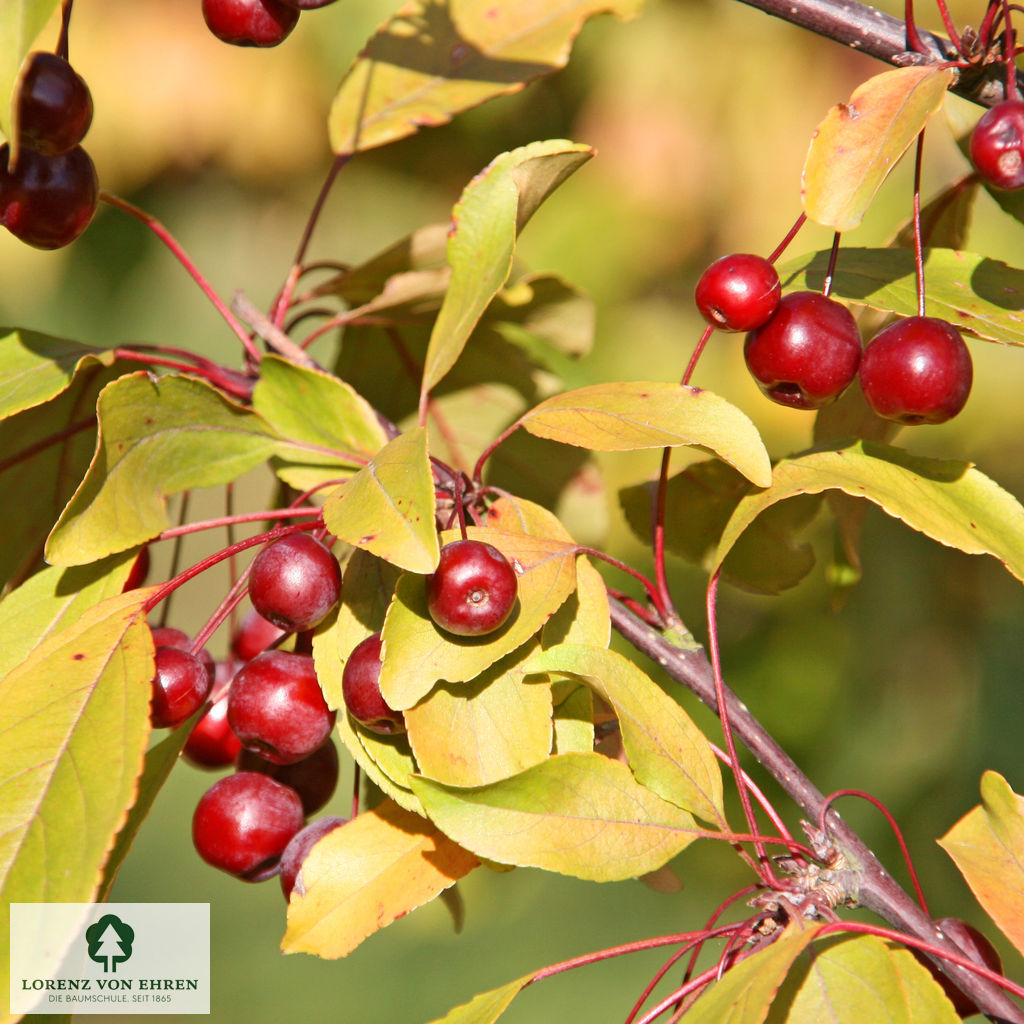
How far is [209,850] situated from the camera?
2.44 ft

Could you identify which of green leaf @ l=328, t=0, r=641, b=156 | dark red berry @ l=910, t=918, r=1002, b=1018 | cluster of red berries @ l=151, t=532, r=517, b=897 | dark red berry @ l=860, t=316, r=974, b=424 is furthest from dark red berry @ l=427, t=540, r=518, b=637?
green leaf @ l=328, t=0, r=641, b=156

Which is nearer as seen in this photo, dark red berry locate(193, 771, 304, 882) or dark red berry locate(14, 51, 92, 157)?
dark red berry locate(14, 51, 92, 157)

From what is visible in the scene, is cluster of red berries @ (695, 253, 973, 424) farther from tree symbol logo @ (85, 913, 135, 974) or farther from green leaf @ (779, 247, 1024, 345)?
tree symbol logo @ (85, 913, 135, 974)

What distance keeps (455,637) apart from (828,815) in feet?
0.91

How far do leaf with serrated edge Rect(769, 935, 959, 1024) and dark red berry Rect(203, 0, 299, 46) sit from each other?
2.22 feet

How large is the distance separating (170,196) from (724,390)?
1.69 metres

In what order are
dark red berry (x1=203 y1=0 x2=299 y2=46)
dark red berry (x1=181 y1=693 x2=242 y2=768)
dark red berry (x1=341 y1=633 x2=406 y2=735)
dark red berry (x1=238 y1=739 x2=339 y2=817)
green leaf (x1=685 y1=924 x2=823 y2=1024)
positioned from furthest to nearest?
dark red berry (x1=181 y1=693 x2=242 y2=768) < dark red berry (x1=238 y1=739 x2=339 y2=817) < dark red berry (x1=203 y1=0 x2=299 y2=46) < dark red berry (x1=341 y1=633 x2=406 y2=735) < green leaf (x1=685 y1=924 x2=823 y2=1024)

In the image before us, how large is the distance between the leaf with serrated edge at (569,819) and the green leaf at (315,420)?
0.94ft

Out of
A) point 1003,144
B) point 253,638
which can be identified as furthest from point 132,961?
point 1003,144

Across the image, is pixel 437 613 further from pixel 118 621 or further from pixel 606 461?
pixel 606 461

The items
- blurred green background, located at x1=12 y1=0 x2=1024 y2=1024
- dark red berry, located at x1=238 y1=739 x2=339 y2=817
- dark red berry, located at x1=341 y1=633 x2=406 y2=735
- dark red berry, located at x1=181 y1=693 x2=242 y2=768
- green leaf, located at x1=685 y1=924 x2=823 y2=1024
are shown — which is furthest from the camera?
blurred green background, located at x1=12 y1=0 x2=1024 y2=1024

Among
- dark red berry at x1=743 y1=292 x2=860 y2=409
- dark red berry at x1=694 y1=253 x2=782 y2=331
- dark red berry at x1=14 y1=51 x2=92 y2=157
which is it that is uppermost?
dark red berry at x1=14 y1=51 x2=92 y2=157

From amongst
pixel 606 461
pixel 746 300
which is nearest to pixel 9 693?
pixel 746 300

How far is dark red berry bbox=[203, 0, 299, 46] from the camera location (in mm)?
694
